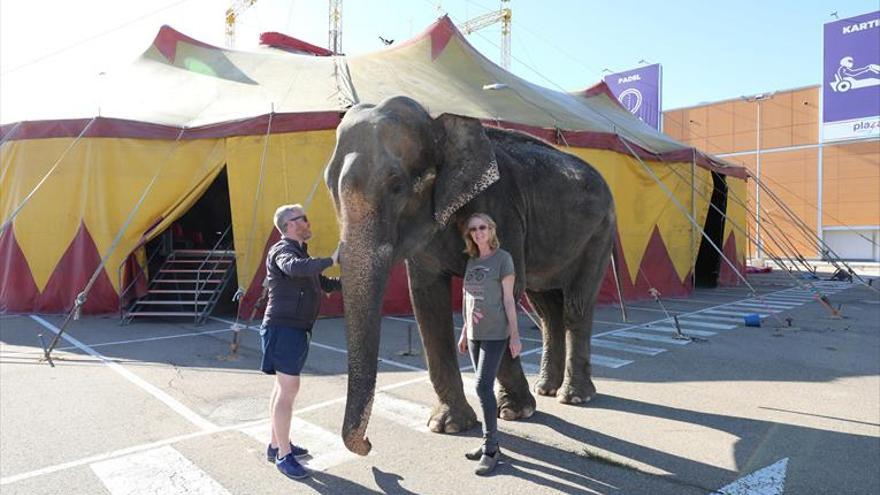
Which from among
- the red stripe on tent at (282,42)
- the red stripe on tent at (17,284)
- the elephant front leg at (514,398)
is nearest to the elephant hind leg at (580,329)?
the elephant front leg at (514,398)

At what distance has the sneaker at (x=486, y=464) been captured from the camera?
357cm

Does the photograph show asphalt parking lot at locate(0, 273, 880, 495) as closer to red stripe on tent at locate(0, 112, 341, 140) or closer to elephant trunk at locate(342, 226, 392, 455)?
elephant trunk at locate(342, 226, 392, 455)

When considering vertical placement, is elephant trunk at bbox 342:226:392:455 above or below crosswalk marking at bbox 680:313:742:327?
above

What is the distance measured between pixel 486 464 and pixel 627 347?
4.86 meters

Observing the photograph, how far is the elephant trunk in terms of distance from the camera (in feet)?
10.0

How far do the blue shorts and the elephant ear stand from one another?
115 centimetres

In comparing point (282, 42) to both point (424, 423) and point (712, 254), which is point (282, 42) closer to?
point (712, 254)

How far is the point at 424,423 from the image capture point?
15.1ft

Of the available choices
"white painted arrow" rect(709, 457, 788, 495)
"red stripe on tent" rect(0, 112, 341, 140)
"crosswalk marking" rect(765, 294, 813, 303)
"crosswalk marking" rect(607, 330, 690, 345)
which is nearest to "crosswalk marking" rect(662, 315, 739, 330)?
"crosswalk marking" rect(607, 330, 690, 345)

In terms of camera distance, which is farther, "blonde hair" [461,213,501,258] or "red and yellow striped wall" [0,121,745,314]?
"red and yellow striped wall" [0,121,745,314]

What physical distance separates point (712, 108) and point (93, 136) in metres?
40.5

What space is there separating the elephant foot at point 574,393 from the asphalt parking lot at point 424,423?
0.29 ft

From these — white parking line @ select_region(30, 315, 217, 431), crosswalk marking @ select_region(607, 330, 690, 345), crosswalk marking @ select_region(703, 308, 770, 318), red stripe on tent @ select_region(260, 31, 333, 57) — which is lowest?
white parking line @ select_region(30, 315, 217, 431)

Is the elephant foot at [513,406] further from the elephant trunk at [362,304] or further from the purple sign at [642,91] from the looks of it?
the purple sign at [642,91]
